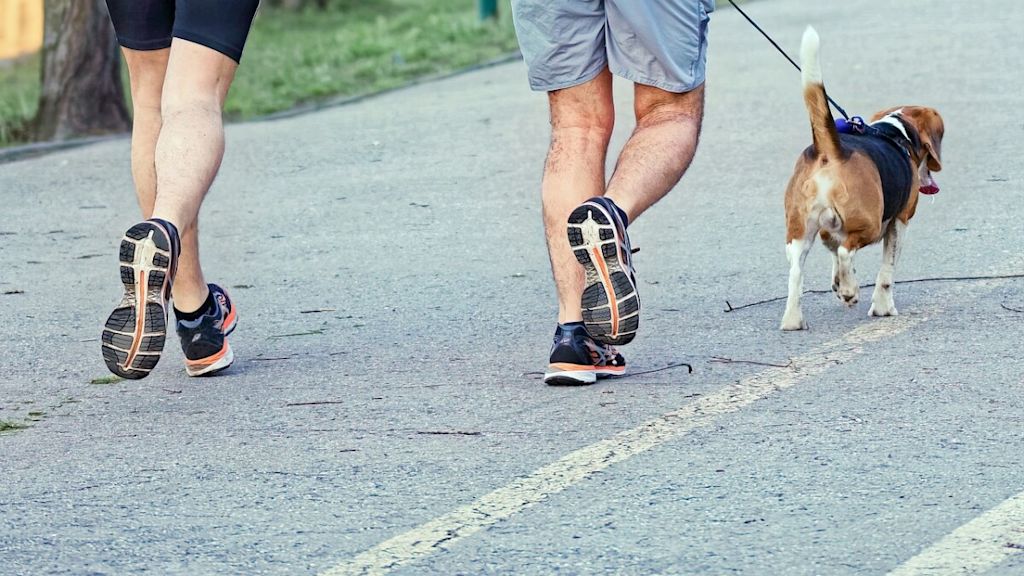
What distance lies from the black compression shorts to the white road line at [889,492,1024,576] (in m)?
2.45

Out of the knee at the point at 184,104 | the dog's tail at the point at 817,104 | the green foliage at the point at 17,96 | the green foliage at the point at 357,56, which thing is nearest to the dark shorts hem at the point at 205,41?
the knee at the point at 184,104

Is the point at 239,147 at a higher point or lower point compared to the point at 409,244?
lower

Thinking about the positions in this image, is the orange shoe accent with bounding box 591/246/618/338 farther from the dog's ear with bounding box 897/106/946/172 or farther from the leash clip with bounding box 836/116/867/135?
the dog's ear with bounding box 897/106/946/172

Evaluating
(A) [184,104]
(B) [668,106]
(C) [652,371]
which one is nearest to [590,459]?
(C) [652,371]

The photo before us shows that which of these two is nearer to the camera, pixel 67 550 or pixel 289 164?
pixel 67 550

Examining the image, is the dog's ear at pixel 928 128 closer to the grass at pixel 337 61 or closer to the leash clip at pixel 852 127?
the leash clip at pixel 852 127

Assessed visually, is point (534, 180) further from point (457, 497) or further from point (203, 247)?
point (457, 497)

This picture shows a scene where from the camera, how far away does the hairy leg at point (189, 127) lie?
4.57m

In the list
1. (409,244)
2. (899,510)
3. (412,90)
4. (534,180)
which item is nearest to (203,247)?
(409,244)

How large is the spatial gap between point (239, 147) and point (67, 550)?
284 inches

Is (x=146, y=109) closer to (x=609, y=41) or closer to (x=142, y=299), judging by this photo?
(x=142, y=299)

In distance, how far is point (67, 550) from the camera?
342 cm

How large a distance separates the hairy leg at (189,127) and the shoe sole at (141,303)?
25cm

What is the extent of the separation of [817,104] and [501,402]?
154 cm
